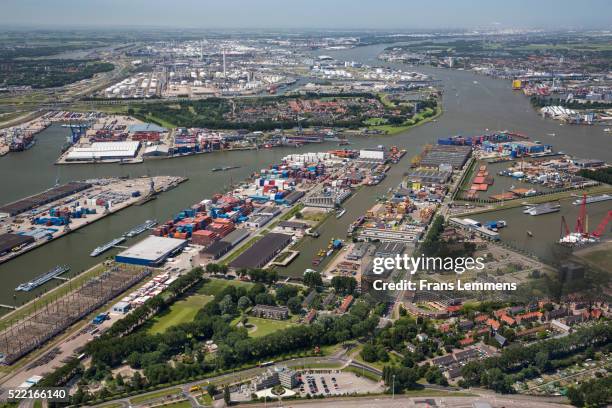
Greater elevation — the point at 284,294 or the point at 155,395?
the point at 284,294

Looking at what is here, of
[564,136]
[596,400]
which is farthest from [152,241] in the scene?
[564,136]

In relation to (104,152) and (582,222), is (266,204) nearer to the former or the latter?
(582,222)

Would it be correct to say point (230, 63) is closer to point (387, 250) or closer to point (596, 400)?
point (387, 250)

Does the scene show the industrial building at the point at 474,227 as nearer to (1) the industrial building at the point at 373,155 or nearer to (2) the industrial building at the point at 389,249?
(2) the industrial building at the point at 389,249

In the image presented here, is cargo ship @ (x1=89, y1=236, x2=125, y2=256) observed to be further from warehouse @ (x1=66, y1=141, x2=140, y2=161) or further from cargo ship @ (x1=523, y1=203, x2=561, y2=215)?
cargo ship @ (x1=523, y1=203, x2=561, y2=215)

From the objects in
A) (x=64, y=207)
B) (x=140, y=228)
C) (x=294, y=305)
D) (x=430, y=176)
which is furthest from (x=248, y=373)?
(x=430, y=176)

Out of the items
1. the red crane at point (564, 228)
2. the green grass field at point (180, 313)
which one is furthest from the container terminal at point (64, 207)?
the red crane at point (564, 228)

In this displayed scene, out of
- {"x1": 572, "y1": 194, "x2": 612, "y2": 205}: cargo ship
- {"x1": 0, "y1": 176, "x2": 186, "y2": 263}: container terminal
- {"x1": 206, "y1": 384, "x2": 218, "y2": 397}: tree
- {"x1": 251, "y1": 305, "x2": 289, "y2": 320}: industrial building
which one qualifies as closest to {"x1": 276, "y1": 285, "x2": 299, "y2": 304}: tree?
{"x1": 251, "y1": 305, "x2": 289, "y2": 320}: industrial building
